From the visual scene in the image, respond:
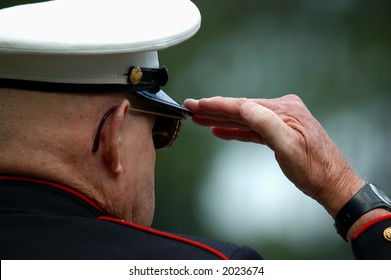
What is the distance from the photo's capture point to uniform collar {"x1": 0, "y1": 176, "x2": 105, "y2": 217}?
1.59m

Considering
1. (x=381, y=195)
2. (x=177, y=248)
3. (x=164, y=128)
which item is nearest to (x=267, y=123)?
(x=164, y=128)

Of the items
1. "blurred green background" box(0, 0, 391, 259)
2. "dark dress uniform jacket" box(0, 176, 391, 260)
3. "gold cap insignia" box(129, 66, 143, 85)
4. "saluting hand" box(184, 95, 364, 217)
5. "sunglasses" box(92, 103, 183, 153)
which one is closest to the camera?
"dark dress uniform jacket" box(0, 176, 391, 260)

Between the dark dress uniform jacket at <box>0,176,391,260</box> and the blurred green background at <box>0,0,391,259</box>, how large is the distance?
371cm

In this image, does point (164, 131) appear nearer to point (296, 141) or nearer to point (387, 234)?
point (296, 141)

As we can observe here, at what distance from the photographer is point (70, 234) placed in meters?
1.52

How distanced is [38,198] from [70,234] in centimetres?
13

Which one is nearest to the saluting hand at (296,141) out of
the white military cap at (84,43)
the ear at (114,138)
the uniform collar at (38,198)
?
the white military cap at (84,43)

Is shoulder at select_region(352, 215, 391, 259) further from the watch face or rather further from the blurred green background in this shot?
the blurred green background

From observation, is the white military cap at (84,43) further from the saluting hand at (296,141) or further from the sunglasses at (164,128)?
the saluting hand at (296,141)

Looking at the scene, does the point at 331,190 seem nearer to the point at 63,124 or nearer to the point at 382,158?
the point at 63,124

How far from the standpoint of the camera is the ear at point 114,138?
167 cm

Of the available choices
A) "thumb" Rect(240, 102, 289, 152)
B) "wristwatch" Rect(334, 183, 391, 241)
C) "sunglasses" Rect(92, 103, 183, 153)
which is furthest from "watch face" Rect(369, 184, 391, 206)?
"sunglasses" Rect(92, 103, 183, 153)

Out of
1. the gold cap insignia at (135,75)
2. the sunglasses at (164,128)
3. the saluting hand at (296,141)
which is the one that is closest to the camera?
the gold cap insignia at (135,75)

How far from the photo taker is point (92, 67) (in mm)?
1698
